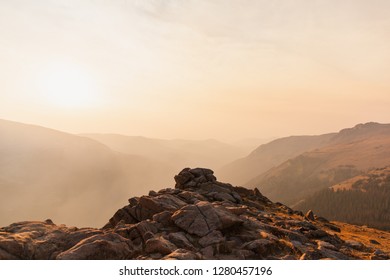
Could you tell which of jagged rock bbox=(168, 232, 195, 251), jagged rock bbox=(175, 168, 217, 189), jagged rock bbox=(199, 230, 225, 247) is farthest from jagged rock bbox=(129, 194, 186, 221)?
jagged rock bbox=(175, 168, 217, 189)

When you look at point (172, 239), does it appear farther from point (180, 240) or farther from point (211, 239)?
point (211, 239)

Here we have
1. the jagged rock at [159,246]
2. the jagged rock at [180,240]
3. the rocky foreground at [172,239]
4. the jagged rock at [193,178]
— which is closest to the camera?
the rocky foreground at [172,239]

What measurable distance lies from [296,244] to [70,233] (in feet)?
73.4

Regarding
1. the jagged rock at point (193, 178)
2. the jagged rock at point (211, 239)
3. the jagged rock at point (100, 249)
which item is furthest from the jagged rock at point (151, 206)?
the jagged rock at point (193, 178)

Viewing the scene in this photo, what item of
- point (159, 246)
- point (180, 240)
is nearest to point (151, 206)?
point (180, 240)

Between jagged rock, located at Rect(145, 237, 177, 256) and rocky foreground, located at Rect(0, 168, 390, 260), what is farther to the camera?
jagged rock, located at Rect(145, 237, 177, 256)

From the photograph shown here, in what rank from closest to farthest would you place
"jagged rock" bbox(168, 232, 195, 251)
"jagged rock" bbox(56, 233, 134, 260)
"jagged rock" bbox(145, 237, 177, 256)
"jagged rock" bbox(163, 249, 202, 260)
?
1. "jagged rock" bbox(163, 249, 202, 260)
2. "jagged rock" bbox(56, 233, 134, 260)
3. "jagged rock" bbox(145, 237, 177, 256)
4. "jagged rock" bbox(168, 232, 195, 251)

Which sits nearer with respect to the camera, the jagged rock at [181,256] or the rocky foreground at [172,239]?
the jagged rock at [181,256]

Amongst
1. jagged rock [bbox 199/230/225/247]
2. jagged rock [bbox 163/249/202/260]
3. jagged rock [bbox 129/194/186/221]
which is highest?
jagged rock [bbox 129/194/186/221]

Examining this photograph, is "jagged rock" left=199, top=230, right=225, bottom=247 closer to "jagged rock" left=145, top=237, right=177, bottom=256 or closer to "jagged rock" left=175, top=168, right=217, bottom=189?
"jagged rock" left=145, top=237, right=177, bottom=256

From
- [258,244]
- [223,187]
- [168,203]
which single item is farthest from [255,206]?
[258,244]

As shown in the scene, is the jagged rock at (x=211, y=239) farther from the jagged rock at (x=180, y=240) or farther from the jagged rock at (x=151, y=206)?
the jagged rock at (x=151, y=206)
